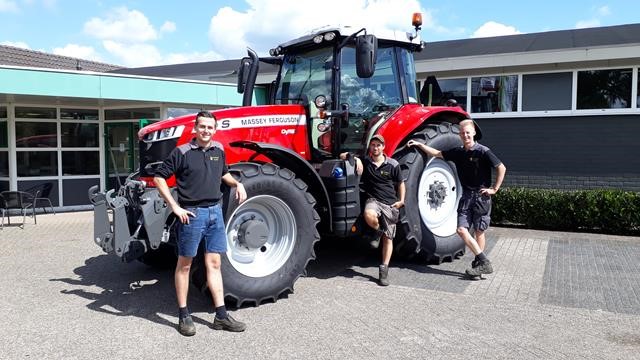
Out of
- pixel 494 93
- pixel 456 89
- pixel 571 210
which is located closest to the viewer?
pixel 571 210

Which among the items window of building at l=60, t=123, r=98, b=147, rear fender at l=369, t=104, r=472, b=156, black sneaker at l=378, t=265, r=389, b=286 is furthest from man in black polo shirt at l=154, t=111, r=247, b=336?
window of building at l=60, t=123, r=98, b=147

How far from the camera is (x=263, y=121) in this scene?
5.56 m

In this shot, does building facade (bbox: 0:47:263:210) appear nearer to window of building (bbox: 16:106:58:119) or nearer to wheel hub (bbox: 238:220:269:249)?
window of building (bbox: 16:106:58:119)

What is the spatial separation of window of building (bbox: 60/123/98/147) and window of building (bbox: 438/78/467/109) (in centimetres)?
778

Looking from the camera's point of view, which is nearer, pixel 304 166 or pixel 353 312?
pixel 353 312

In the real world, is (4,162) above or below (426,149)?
below

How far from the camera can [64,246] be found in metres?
8.02

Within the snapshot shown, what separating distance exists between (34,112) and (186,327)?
9.29 m

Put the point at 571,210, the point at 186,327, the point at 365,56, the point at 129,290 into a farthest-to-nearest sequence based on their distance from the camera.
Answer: the point at 571,210 → the point at 129,290 → the point at 365,56 → the point at 186,327

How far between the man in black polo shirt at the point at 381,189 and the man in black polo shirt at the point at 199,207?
5.79ft

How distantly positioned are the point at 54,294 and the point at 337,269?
9.67ft

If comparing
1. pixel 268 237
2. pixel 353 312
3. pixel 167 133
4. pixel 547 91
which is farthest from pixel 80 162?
pixel 547 91

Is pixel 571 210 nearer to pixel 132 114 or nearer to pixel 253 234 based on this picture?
pixel 253 234

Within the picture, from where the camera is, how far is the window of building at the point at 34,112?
11.5 m
